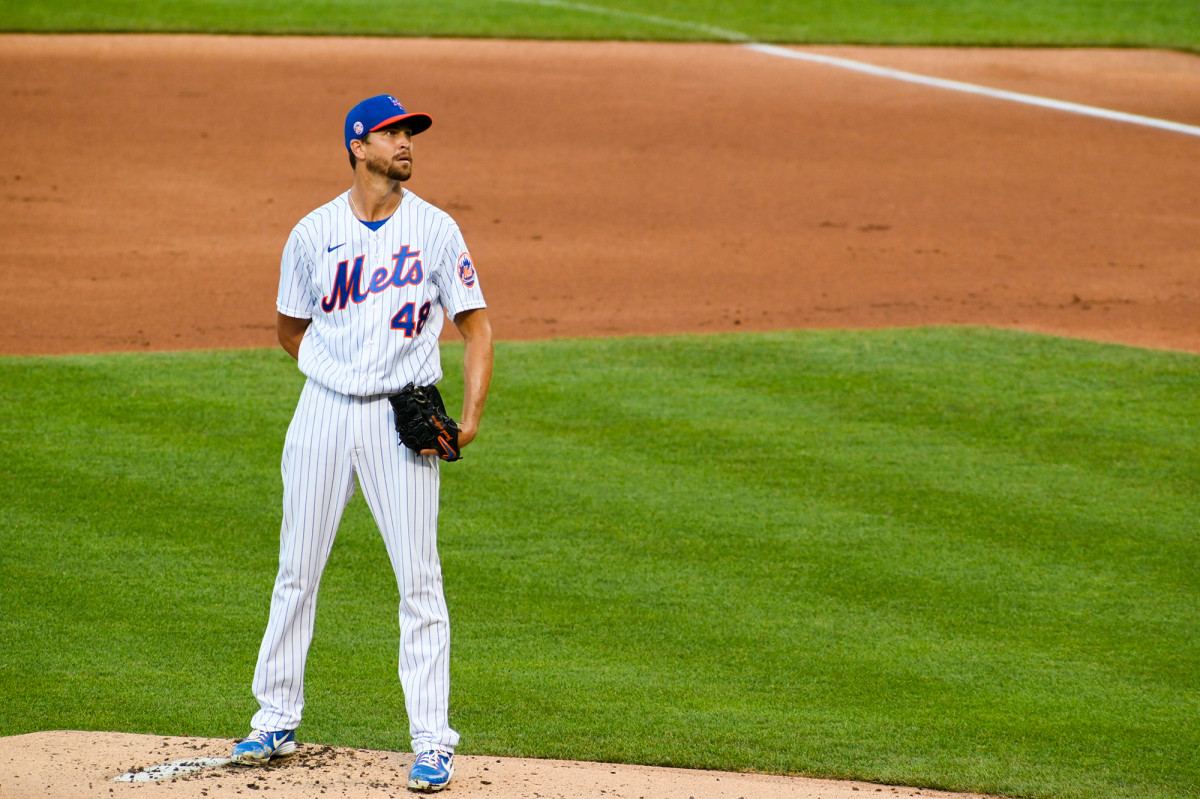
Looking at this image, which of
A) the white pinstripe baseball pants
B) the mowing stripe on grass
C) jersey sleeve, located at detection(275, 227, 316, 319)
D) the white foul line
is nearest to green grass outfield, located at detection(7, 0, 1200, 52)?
the mowing stripe on grass

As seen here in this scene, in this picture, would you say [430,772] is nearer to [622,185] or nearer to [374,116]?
[374,116]

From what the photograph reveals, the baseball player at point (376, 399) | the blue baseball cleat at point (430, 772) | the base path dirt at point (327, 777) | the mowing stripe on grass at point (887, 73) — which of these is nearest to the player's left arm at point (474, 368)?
the baseball player at point (376, 399)

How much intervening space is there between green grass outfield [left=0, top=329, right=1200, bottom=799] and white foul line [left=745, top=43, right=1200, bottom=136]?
8.15 metres

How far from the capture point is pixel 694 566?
6.19 m

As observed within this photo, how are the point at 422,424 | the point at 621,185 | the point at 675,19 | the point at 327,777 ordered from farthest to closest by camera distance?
1. the point at 675,19
2. the point at 621,185
3. the point at 327,777
4. the point at 422,424

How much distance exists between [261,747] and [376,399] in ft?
3.29

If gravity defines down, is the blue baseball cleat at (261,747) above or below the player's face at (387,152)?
below

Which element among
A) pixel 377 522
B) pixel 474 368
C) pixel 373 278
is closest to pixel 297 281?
pixel 373 278

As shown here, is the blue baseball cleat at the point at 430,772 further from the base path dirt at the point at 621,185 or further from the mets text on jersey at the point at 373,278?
the base path dirt at the point at 621,185

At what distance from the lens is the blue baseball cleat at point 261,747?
158 inches

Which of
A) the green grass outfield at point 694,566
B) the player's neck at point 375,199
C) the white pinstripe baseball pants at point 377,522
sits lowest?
the green grass outfield at point 694,566

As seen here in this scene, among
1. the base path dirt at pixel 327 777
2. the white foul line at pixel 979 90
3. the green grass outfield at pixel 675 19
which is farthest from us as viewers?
the green grass outfield at pixel 675 19

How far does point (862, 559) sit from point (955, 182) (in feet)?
27.7

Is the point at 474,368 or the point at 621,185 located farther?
the point at 621,185
